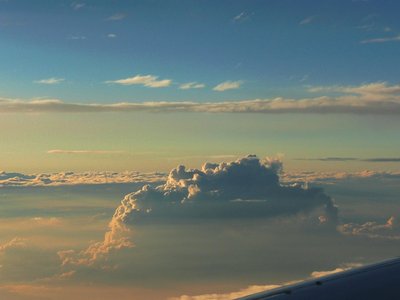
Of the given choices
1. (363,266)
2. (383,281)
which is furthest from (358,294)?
(363,266)

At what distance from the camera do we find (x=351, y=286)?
34.5 metres

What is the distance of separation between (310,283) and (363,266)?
3084 millimetres

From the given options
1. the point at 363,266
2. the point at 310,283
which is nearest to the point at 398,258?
the point at 363,266

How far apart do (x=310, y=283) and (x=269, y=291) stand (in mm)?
1860

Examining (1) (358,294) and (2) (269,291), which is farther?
(2) (269,291)

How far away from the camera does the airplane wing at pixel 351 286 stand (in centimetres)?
3341

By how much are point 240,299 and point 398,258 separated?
7.48m

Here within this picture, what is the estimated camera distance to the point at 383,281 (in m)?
34.5

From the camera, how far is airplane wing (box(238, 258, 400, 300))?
33.4m

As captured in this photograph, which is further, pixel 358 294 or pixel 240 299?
pixel 240 299

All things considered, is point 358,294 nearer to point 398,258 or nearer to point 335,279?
point 335,279

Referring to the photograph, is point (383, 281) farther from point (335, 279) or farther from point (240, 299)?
point (240, 299)

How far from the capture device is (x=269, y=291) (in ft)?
120

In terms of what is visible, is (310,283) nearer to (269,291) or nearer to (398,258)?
(269,291)
